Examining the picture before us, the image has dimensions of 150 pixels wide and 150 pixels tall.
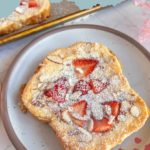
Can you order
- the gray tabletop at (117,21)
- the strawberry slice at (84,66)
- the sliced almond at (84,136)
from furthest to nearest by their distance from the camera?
1. the gray tabletop at (117,21)
2. the strawberry slice at (84,66)
3. the sliced almond at (84,136)

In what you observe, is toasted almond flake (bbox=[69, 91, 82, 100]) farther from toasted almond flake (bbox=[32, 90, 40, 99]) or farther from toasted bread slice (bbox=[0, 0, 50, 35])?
toasted bread slice (bbox=[0, 0, 50, 35])

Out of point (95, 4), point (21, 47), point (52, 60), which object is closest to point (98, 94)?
point (52, 60)

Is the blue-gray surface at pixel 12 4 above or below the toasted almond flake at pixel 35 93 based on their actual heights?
above

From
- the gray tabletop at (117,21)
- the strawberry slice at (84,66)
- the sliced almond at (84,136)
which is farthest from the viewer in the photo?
the gray tabletop at (117,21)

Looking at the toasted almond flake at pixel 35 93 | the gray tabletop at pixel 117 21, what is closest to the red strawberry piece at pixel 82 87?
the toasted almond flake at pixel 35 93

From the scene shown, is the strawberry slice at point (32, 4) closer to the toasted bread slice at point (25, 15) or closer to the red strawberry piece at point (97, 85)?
the toasted bread slice at point (25, 15)

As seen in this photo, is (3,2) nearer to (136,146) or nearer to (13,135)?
(13,135)
